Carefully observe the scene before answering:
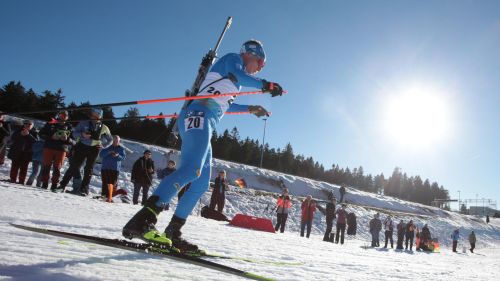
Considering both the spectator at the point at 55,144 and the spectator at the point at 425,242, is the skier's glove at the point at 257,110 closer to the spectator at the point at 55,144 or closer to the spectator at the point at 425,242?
the spectator at the point at 55,144

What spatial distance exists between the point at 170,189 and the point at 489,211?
293 feet

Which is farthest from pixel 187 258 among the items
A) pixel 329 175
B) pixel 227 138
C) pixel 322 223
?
pixel 329 175

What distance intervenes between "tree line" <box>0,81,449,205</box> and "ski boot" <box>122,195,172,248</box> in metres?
1.39

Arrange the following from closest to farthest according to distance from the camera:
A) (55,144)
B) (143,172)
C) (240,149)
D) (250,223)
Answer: (55,144) < (143,172) < (250,223) < (240,149)

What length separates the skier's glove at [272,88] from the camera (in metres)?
3.28

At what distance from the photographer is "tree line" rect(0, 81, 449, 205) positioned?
41188mm

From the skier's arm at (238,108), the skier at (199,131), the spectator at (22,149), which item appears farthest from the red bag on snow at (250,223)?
the skier at (199,131)

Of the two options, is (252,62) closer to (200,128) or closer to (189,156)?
(200,128)

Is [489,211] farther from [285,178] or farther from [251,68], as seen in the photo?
[251,68]

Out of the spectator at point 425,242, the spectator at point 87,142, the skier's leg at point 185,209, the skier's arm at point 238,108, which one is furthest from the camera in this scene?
the spectator at point 425,242

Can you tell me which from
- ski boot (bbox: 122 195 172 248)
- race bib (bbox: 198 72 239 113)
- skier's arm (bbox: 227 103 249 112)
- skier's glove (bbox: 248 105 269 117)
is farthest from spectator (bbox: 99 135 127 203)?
ski boot (bbox: 122 195 172 248)

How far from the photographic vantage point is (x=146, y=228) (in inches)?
103

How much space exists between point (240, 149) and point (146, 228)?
6527 cm

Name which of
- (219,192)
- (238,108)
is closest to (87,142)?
(238,108)
